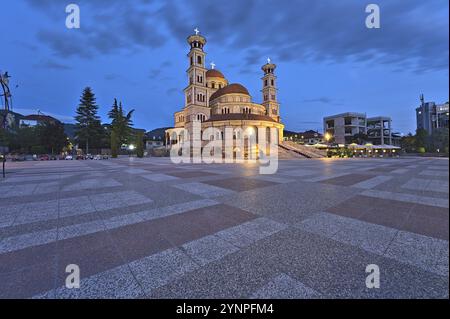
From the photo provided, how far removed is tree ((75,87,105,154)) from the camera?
6064cm

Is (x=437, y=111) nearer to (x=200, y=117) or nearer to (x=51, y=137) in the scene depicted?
(x=200, y=117)

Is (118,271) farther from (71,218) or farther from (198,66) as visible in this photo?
(198,66)

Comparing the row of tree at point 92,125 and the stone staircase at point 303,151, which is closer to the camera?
the stone staircase at point 303,151

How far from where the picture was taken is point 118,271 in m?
2.62

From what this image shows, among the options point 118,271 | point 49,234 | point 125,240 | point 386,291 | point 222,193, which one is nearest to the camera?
point 386,291

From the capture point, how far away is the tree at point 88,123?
6064 cm

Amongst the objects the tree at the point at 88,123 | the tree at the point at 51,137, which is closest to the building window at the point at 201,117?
the tree at the point at 88,123

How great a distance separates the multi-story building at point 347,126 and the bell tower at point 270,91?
2302 centimetres

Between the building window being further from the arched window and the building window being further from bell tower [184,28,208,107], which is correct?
bell tower [184,28,208,107]

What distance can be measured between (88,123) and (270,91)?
56793 mm

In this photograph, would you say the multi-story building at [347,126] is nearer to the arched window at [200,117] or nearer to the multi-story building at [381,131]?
the multi-story building at [381,131]
